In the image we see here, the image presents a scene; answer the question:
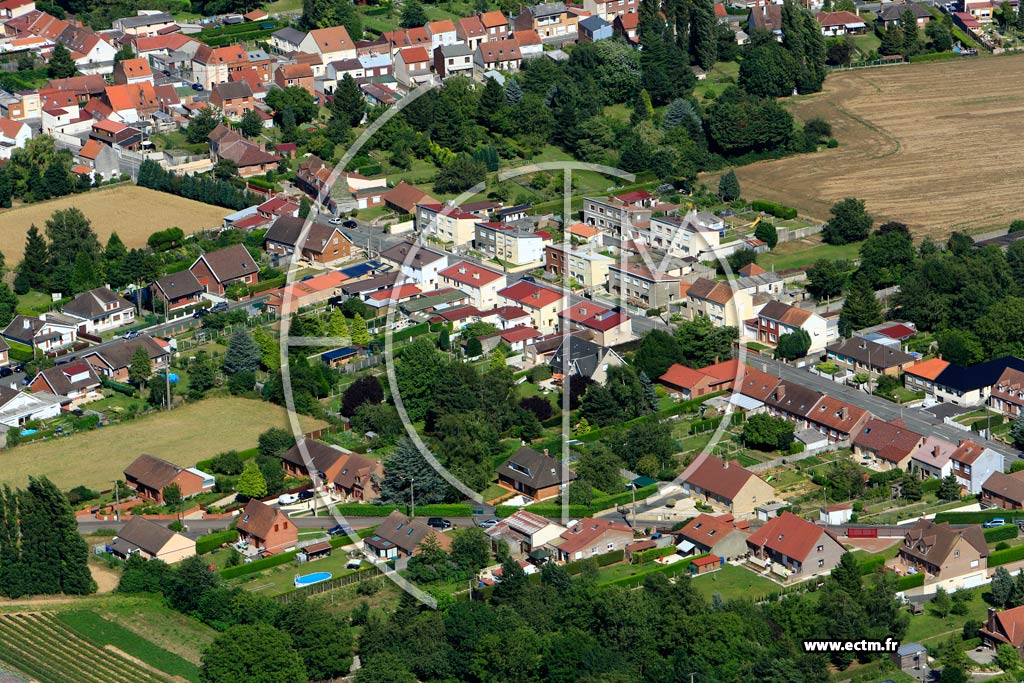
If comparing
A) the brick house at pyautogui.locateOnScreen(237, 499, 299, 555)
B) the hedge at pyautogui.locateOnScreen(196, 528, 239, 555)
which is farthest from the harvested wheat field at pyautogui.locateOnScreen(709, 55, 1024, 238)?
the hedge at pyautogui.locateOnScreen(196, 528, 239, 555)

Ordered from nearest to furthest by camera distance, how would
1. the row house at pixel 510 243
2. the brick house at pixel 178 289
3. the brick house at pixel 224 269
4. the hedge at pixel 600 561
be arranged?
1. the hedge at pixel 600 561
2. the brick house at pixel 178 289
3. the brick house at pixel 224 269
4. the row house at pixel 510 243

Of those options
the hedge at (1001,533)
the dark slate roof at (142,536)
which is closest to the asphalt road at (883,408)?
the hedge at (1001,533)

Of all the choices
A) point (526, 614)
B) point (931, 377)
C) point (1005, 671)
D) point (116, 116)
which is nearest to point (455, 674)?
point (526, 614)

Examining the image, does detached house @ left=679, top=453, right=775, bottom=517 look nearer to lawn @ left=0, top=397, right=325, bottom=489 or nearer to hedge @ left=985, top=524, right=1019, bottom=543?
hedge @ left=985, top=524, right=1019, bottom=543

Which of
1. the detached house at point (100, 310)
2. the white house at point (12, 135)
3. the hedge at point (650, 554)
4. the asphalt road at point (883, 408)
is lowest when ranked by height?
the hedge at point (650, 554)

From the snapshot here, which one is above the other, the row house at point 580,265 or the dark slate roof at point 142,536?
the row house at point 580,265

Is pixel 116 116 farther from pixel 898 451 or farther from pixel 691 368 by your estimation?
pixel 898 451

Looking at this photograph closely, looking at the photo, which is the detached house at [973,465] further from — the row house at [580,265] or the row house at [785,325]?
the row house at [580,265]
